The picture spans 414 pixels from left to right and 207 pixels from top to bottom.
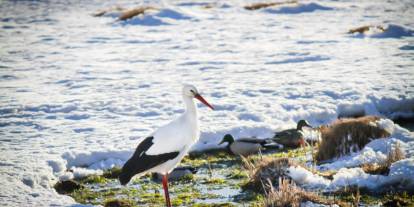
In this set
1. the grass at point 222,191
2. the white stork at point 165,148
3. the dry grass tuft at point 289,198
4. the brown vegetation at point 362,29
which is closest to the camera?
the dry grass tuft at point 289,198

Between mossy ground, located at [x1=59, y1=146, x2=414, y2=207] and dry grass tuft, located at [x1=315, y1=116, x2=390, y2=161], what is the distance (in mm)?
570

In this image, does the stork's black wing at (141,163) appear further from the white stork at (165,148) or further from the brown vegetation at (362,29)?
the brown vegetation at (362,29)

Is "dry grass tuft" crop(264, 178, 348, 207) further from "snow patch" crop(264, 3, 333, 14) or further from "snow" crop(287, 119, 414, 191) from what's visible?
"snow patch" crop(264, 3, 333, 14)

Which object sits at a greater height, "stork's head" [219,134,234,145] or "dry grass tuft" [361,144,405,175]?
"dry grass tuft" [361,144,405,175]

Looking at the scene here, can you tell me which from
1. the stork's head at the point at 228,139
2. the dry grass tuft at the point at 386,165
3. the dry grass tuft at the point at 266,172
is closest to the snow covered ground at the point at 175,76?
the stork's head at the point at 228,139

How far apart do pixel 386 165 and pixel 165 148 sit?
3.61 metres

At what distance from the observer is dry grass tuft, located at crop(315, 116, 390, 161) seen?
11.3 meters

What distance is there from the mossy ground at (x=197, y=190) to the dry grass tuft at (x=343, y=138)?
0.57 m

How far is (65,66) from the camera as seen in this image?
75.7 feet

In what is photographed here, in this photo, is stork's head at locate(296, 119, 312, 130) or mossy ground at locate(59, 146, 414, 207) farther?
stork's head at locate(296, 119, 312, 130)

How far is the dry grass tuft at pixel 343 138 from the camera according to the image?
1129 centimetres

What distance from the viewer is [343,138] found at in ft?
37.1

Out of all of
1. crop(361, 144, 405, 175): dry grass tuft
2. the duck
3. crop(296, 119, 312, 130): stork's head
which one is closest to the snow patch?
crop(296, 119, 312, 130): stork's head

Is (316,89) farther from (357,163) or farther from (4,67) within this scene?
(4,67)
